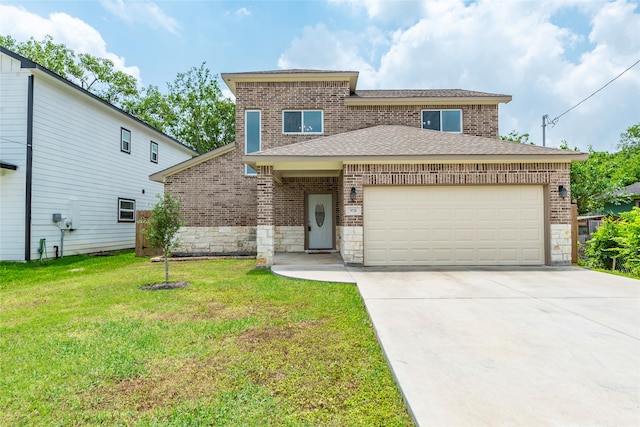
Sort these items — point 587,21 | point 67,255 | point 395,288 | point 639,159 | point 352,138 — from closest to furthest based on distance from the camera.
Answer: point 395,288
point 352,138
point 67,255
point 587,21
point 639,159

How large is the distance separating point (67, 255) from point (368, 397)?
13.6m

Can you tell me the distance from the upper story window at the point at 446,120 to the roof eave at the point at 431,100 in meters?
0.34

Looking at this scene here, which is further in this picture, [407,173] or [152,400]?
[407,173]

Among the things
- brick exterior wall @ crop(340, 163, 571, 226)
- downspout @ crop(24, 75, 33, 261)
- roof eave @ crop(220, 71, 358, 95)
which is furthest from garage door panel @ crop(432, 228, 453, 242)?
downspout @ crop(24, 75, 33, 261)

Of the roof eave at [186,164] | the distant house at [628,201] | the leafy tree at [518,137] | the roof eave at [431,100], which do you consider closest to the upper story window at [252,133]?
the roof eave at [186,164]

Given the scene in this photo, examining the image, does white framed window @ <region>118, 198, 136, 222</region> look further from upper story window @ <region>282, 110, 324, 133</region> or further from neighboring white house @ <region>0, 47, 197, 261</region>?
upper story window @ <region>282, 110, 324, 133</region>

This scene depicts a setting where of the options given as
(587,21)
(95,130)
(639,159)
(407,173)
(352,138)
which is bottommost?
(407,173)

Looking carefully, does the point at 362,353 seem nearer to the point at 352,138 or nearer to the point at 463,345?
the point at 463,345

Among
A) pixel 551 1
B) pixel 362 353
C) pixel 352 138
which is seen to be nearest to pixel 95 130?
pixel 352 138

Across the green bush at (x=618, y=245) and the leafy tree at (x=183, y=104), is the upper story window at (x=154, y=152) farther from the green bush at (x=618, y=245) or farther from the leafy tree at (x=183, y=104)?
the green bush at (x=618, y=245)

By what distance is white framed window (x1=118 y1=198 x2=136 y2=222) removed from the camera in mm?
15109

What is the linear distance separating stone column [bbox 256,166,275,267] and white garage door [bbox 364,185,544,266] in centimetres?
261

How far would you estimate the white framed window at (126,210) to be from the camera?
15.1m

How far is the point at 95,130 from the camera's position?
13562 mm
